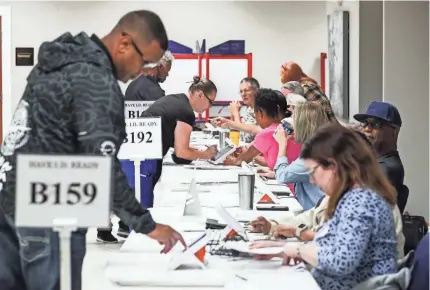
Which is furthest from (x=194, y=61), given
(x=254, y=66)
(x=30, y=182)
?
(x=30, y=182)

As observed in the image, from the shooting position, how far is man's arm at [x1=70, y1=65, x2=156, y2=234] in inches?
82.8

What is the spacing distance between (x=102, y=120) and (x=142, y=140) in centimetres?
190

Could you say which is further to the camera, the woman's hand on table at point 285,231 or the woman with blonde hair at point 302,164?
the woman with blonde hair at point 302,164

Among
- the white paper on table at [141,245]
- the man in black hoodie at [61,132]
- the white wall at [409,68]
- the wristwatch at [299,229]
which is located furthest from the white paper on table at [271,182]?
the man in black hoodie at [61,132]

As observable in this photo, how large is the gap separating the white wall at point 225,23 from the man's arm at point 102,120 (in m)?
8.34

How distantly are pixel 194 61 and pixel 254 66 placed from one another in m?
1.21

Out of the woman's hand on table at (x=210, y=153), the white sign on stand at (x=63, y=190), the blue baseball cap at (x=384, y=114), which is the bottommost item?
the woman's hand on table at (x=210, y=153)

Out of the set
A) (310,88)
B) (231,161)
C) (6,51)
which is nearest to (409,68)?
(310,88)

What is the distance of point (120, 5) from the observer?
1045cm

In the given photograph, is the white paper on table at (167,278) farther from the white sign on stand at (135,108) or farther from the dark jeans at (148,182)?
the white sign on stand at (135,108)

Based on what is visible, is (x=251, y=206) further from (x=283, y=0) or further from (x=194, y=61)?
(x=283, y=0)

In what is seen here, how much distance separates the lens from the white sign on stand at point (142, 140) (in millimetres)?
3975

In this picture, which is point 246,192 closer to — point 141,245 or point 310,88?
point 141,245

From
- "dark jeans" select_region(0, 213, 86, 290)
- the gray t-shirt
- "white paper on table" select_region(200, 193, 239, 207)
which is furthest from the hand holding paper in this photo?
the gray t-shirt
